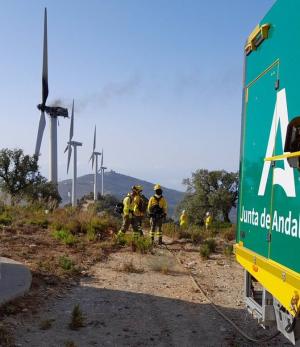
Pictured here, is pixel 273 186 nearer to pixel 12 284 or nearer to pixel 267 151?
pixel 267 151

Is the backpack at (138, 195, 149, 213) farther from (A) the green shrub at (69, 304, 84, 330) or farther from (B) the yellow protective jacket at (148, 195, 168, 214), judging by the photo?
(A) the green shrub at (69, 304, 84, 330)

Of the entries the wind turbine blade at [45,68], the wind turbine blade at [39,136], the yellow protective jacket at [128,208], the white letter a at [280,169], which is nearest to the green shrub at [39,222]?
the yellow protective jacket at [128,208]

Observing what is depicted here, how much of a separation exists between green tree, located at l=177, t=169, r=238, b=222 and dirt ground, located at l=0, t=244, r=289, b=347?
5523 centimetres

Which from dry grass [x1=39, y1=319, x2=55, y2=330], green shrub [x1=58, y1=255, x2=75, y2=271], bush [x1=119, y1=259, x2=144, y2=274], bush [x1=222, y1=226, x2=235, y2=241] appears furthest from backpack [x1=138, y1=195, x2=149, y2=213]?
dry grass [x1=39, y1=319, x2=55, y2=330]

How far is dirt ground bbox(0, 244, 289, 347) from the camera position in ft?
22.1

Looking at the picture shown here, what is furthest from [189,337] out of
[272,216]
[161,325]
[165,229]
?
[165,229]

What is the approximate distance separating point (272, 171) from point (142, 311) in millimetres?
4605

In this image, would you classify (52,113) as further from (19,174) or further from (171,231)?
(171,231)

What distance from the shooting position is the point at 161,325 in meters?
7.46

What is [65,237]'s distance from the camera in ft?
49.1

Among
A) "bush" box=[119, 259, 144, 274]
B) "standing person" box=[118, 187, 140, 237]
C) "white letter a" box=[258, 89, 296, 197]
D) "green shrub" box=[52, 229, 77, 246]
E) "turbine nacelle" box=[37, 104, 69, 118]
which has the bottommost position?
"bush" box=[119, 259, 144, 274]

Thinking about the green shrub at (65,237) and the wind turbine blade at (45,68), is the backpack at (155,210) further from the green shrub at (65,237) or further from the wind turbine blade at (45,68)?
the wind turbine blade at (45,68)

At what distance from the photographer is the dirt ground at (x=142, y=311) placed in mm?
6738

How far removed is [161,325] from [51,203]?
16.0m
